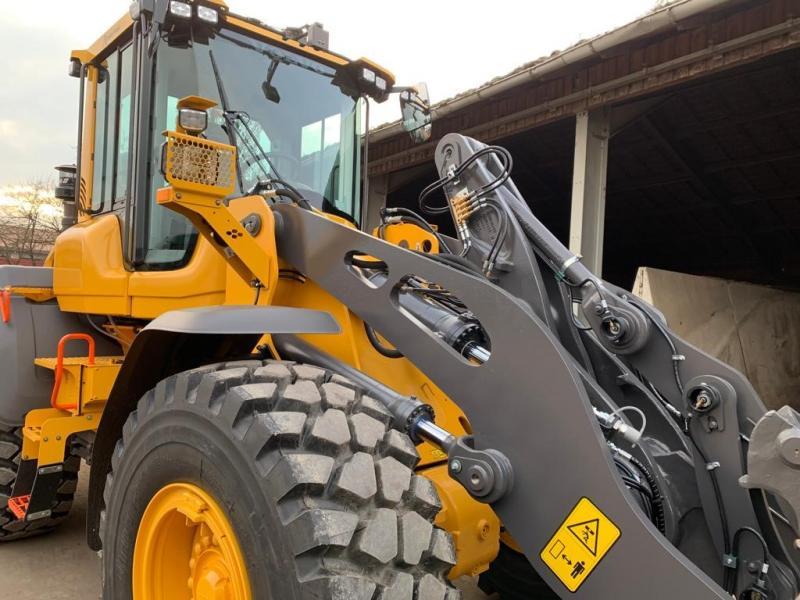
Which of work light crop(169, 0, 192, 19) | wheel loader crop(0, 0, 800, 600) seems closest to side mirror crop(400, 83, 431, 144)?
wheel loader crop(0, 0, 800, 600)

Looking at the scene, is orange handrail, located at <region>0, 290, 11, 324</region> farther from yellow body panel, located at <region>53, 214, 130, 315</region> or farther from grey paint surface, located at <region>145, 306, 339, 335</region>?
grey paint surface, located at <region>145, 306, 339, 335</region>

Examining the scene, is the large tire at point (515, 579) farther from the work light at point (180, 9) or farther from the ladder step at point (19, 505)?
the work light at point (180, 9)

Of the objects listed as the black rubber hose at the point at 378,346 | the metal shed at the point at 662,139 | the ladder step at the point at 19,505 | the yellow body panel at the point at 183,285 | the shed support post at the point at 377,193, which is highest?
the metal shed at the point at 662,139

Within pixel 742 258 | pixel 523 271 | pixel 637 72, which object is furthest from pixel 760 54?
pixel 742 258

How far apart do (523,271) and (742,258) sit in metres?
13.9

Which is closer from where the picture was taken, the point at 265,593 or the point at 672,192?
the point at 265,593

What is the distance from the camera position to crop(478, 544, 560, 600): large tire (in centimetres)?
289

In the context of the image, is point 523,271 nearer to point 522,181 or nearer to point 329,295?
point 329,295

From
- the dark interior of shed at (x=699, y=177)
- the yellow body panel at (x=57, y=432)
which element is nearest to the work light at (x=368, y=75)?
the yellow body panel at (x=57, y=432)

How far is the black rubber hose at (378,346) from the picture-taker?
2.49 metres

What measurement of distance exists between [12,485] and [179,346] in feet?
7.38

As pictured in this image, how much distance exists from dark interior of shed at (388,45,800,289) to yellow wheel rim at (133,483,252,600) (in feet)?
22.3

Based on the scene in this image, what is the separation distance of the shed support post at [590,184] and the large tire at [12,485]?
208 inches

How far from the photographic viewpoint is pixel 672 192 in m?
12.1
